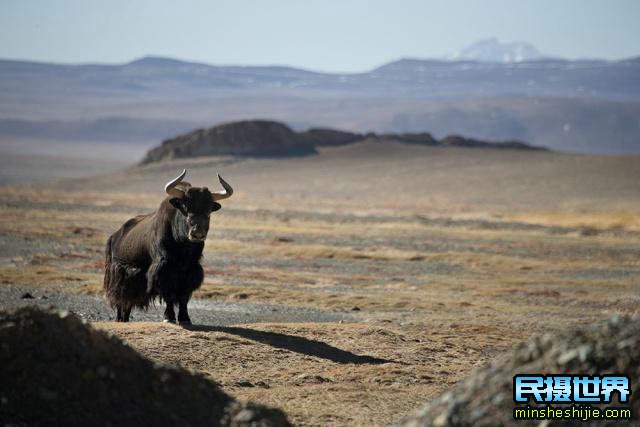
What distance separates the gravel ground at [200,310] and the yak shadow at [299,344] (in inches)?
92.1

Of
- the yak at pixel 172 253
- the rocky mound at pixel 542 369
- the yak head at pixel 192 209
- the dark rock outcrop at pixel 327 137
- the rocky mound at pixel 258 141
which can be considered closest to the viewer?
the rocky mound at pixel 542 369

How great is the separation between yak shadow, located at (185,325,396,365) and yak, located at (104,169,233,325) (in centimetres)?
52

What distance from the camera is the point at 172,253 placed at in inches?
510

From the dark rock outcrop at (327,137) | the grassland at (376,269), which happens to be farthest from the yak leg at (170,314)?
the dark rock outcrop at (327,137)

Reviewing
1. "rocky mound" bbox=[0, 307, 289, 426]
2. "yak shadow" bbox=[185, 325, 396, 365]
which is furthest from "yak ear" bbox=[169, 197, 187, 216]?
"rocky mound" bbox=[0, 307, 289, 426]

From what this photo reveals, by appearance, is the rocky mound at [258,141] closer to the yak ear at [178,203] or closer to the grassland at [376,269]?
the grassland at [376,269]

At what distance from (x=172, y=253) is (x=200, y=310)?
3.59 m

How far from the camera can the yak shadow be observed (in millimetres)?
11781

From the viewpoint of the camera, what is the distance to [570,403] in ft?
20.7

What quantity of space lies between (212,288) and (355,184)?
50506 millimetres

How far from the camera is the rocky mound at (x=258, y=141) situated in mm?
85250

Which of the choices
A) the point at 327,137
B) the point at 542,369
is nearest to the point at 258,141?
the point at 327,137

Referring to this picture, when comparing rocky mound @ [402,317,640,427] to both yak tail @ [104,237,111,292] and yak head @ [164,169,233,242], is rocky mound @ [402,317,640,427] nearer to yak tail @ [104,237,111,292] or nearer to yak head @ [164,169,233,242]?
yak head @ [164,169,233,242]

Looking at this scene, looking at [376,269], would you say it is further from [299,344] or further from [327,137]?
[327,137]
